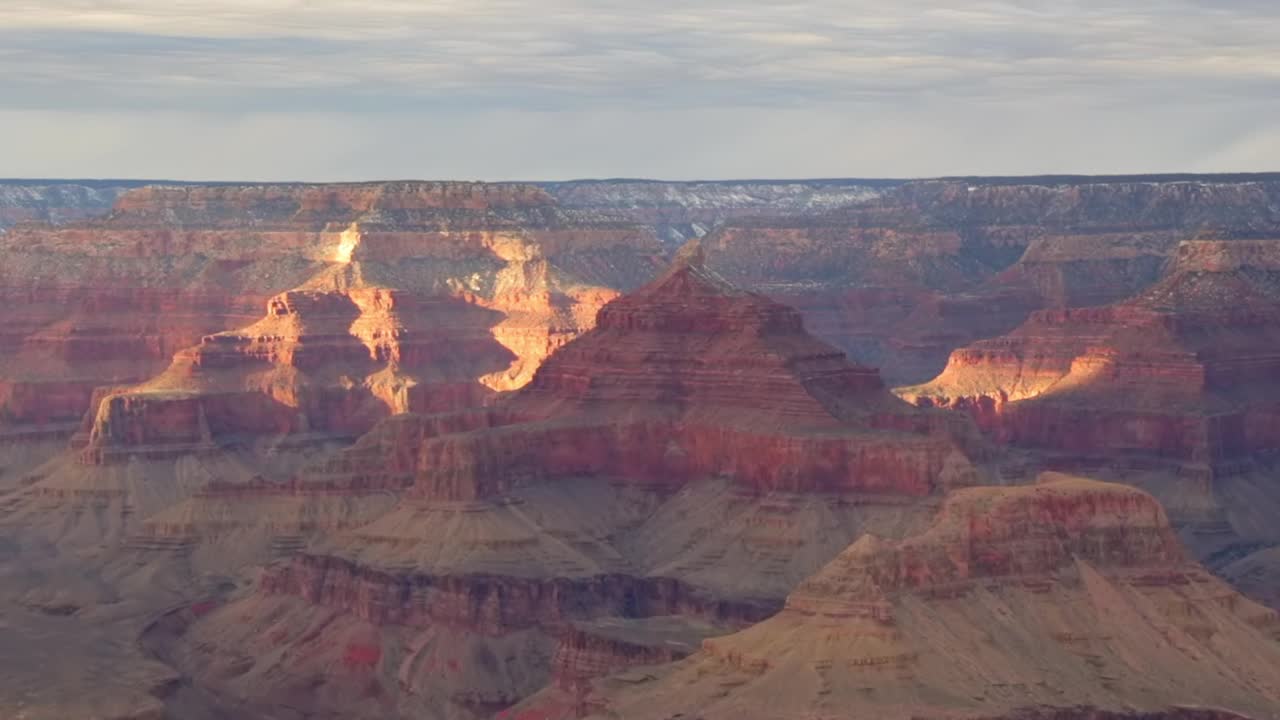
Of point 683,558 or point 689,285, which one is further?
point 689,285

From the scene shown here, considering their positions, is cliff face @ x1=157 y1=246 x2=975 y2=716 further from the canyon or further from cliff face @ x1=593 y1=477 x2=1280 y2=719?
cliff face @ x1=593 y1=477 x2=1280 y2=719

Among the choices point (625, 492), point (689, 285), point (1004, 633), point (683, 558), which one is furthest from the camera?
point (689, 285)

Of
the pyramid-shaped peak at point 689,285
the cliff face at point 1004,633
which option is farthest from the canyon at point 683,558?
the pyramid-shaped peak at point 689,285

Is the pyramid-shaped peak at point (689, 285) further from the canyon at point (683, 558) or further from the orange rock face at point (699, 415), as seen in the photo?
the canyon at point (683, 558)

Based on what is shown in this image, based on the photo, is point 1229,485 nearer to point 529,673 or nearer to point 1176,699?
point 529,673

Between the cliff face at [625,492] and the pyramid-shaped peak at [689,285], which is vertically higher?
the pyramid-shaped peak at [689,285]

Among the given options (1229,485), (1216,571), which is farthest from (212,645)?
(1229,485)

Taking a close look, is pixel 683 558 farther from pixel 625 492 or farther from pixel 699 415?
pixel 699 415

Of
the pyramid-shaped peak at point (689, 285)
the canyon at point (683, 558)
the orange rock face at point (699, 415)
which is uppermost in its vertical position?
the pyramid-shaped peak at point (689, 285)

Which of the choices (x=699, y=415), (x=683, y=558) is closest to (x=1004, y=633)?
(x=683, y=558)
